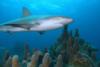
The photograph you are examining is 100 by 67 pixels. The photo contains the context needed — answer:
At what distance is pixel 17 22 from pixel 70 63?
14.0ft

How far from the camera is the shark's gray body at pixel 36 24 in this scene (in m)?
4.18

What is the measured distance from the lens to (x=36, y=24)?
4.36 meters

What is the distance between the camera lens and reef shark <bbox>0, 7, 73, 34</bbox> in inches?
165

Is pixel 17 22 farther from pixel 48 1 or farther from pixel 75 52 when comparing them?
pixel 48 1

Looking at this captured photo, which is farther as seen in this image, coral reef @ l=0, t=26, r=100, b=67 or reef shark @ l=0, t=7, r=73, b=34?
coral reef @ l=0, t=26, r=100, b=67

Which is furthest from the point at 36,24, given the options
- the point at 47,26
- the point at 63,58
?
the point at 63,58

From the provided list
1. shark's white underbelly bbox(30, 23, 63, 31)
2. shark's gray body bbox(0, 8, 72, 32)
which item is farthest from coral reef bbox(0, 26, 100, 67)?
shark's white underbelly bbox(30, 23, 63, 31)

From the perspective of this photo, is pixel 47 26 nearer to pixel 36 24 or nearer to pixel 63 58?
pixel 36 24

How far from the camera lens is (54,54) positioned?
32.6ft

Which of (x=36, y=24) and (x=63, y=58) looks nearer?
(x=36, y=24)

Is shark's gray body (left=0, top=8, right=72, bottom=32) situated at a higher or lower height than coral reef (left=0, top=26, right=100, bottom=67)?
higher

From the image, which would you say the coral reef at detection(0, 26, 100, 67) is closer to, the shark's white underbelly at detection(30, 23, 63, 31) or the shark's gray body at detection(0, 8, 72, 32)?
the shark's gray body at detection(0, 8, 72, 32)

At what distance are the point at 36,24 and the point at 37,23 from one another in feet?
0.13

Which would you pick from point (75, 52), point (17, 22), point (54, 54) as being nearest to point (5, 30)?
point (17, 22)
